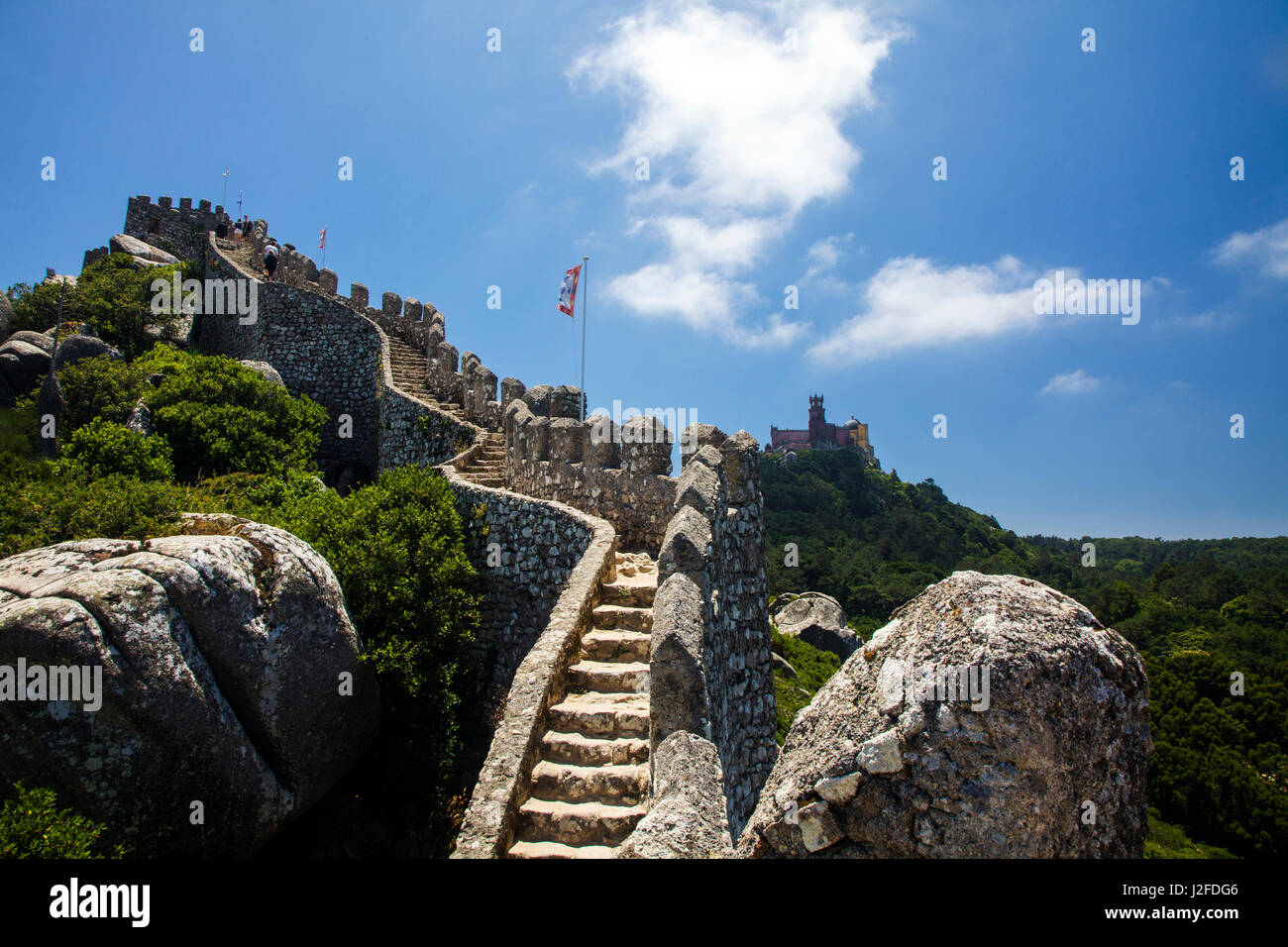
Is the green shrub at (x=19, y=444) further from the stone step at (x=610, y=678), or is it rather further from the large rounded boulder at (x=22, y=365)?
the stone step at (x=610, y=678)

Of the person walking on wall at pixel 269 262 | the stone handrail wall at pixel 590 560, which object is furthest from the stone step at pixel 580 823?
the person walking on wall at pixel 269 262

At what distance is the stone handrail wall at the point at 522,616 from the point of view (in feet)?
19.9

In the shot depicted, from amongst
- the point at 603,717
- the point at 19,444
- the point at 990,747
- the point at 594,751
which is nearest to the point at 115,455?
the point at 19,444

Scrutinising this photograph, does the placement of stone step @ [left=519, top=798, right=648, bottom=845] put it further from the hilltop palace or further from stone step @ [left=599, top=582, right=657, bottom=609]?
the hilltop palace

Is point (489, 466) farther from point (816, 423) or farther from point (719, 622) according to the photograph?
point (816, 423)

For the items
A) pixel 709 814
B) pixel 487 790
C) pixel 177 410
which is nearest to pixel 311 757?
pixel 487 790

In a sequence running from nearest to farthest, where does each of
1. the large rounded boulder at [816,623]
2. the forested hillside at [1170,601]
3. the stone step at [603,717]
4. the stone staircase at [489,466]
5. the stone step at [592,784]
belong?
the stone step at [592,784]
the stone step at [603,717]
the stone staircase at [489,466]
the forested hillside at [1170,601]
the large rounded boulder at [816,623]

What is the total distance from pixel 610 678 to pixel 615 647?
54 cm

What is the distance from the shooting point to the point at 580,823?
237 inches

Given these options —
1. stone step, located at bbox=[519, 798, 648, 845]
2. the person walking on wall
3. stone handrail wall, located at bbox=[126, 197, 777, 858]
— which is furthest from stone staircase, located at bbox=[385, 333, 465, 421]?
stone step, located at bbox=[519, 798, 648, 845]

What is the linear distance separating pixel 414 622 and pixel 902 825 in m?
9.73

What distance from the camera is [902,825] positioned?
2654 mm

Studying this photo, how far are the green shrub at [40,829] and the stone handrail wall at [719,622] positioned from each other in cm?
505

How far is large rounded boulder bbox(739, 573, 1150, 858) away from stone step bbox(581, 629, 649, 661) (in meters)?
5.25
